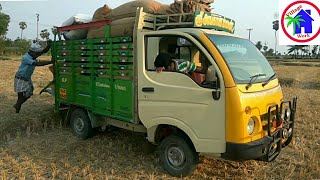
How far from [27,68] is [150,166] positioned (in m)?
4.36

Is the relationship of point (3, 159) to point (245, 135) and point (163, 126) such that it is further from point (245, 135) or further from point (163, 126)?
point (245, 135)

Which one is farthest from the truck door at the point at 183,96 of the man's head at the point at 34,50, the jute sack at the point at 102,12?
the man's head at the point at 34,50

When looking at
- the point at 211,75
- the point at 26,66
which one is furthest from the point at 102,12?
the point at 211,75

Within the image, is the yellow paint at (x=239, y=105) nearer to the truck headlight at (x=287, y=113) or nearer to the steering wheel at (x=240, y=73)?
the steering wheel at (x=240, y=73)

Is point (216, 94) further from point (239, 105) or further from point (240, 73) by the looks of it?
point (240, 73)

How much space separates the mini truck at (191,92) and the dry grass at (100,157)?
41 cm

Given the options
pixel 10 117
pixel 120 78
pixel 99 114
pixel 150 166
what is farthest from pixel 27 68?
pixel 150 166

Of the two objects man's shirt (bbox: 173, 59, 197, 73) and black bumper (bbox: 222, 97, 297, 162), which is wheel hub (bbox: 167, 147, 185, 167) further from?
man's shirt (bbox: 173, 59, 197, 73)

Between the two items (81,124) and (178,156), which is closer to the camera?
(178,156)

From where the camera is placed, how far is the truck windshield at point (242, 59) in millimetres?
4152

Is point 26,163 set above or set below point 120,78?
below

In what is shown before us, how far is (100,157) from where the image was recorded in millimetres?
5320

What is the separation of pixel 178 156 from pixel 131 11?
263cm

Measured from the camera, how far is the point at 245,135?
396cm
